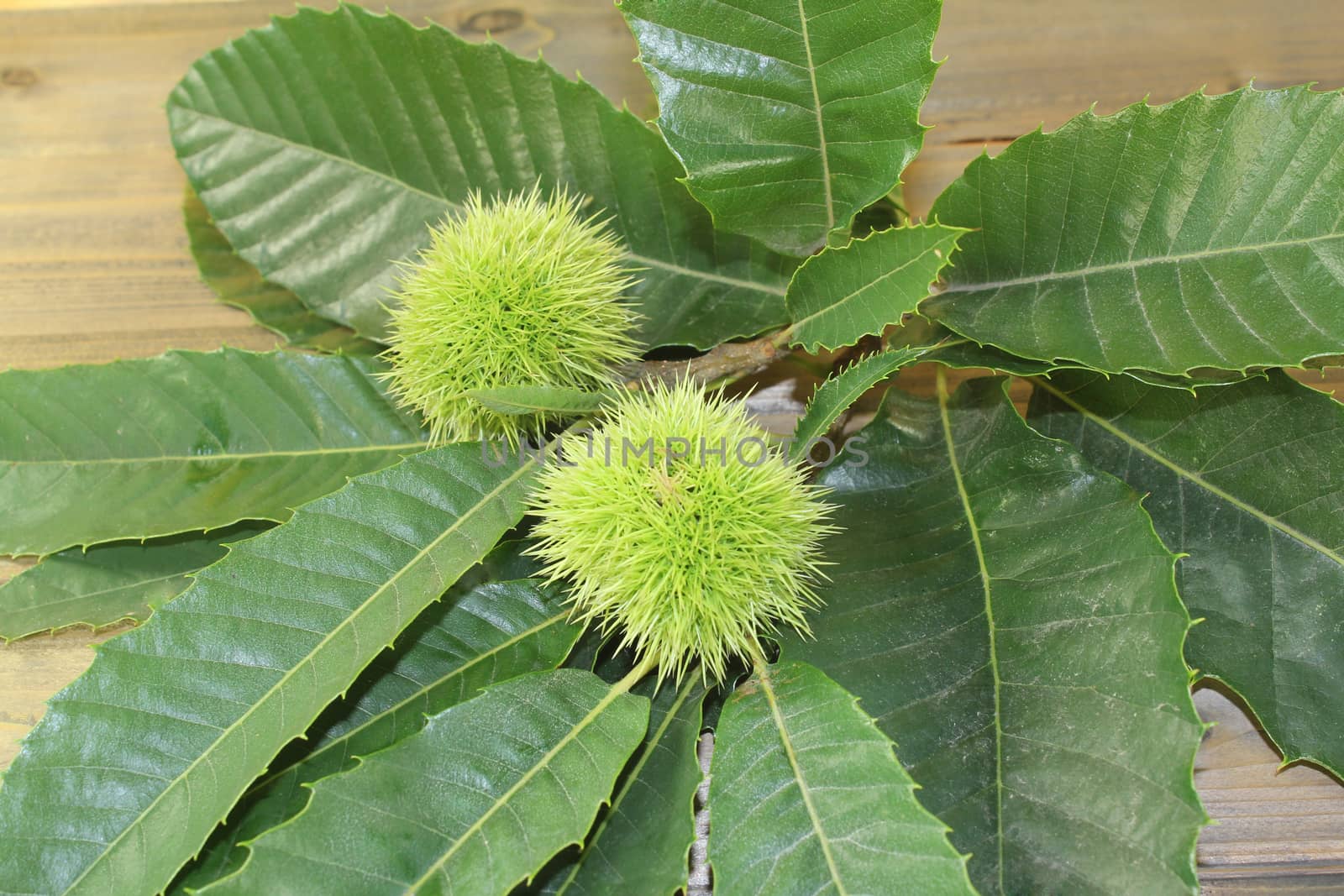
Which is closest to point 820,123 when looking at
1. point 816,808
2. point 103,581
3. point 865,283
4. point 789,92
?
point 789,92

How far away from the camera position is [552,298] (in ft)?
2.23

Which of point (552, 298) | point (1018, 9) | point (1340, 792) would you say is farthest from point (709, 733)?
point (1018, 9)

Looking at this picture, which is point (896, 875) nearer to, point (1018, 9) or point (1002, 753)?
point (1002, 753)

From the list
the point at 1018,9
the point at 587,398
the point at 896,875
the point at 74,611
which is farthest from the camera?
the point at 1018,9

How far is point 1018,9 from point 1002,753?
727mm

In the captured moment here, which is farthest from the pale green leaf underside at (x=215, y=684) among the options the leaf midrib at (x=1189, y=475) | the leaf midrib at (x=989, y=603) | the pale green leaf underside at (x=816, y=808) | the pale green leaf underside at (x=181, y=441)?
the leaf midrib at (x=1189, y=475)

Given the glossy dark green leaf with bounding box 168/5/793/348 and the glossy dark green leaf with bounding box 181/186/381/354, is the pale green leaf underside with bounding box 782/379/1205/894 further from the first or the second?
the glossy dark green leaf with bounding box 181/186/381/354

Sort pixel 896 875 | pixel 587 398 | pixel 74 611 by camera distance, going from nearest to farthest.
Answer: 1. pixel 896 875
2. pixel 587 398
3. pixel 74 611

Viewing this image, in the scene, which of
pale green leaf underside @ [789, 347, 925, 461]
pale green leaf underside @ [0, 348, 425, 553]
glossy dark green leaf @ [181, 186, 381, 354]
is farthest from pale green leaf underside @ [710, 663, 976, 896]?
glossy dark green leaf @ [181, 186, 381, 354]

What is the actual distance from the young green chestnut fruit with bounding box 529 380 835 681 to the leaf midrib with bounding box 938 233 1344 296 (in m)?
0.23

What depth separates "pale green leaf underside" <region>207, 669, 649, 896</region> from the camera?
547 millimetres

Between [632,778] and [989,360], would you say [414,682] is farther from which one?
[989,360]

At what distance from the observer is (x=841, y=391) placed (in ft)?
1.98

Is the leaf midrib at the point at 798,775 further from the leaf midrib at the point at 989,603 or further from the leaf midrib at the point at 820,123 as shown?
the leaf midrib at the point at 820,123
